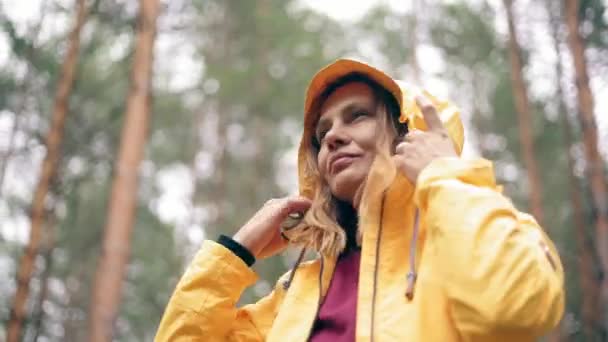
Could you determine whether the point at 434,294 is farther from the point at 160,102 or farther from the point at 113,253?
the point at 160,102

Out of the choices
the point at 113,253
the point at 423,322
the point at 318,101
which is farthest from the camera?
the point at 113,253

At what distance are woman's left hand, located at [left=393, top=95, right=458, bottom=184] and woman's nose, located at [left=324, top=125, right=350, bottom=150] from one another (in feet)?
0.81

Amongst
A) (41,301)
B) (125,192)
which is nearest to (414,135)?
(125,192)

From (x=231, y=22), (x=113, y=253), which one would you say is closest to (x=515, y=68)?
(x=231, y=22)

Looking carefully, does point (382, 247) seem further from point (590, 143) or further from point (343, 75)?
point (590, 143)

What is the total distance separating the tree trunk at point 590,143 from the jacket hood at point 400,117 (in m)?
4.20

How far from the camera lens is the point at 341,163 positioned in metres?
1.71

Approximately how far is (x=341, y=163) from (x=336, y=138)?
8 centimetres

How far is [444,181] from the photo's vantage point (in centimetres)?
130

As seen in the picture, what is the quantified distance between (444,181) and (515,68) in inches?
306

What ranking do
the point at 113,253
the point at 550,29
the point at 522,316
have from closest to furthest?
the point at 522,316
the point at 113,253
the point at 550,29

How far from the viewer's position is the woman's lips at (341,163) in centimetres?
170

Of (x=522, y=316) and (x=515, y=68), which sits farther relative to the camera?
(x=515, y=68)

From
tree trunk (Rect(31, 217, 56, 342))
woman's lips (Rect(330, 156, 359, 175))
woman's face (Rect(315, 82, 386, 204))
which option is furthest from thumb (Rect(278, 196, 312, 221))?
tree trunk (Rect(31, 217, 56, 342))
